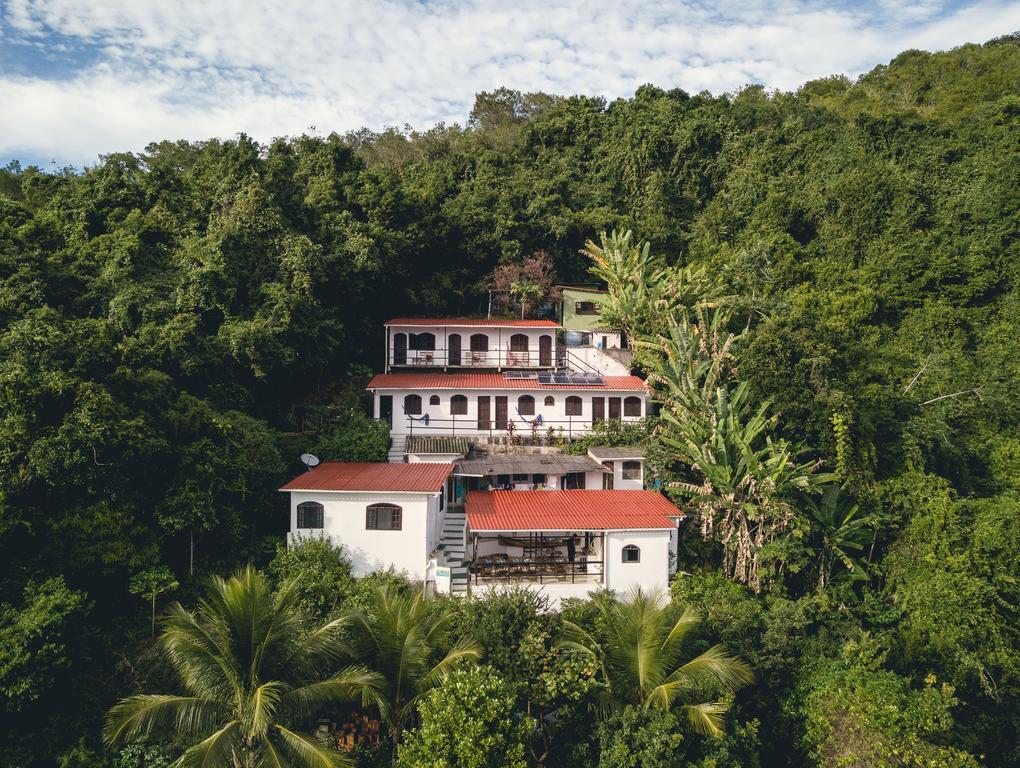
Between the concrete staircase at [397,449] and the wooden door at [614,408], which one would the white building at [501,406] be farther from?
the concrete staircase at [397,449]

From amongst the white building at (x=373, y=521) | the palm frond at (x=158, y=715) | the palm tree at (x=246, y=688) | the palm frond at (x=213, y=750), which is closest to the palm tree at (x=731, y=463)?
the white building at (x=373, y=521)

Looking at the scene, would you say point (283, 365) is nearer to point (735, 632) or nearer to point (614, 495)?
point (614, 495)

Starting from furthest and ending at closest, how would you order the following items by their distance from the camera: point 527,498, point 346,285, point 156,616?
1. point 346,285
2. point 527,498
3. point 156,616

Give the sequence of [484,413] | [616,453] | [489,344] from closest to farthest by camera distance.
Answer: [616,453], [484,413], [489,344]

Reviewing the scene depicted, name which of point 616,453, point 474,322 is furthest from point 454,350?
point 616,453

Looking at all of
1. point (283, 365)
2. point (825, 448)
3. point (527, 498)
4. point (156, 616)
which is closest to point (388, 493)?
point (527, 498)

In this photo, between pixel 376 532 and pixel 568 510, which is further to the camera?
pixel 568 510

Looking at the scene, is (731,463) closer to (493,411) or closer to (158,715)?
(493,411)
